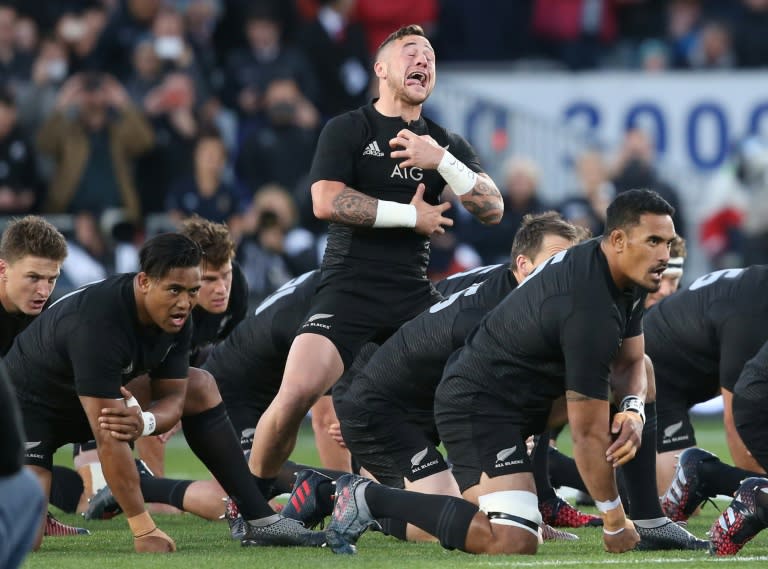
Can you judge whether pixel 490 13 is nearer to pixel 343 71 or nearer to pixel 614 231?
pixel 343 71

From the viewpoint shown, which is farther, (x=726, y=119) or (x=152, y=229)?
(x=726, y=119)

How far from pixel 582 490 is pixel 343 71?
8.41 meters

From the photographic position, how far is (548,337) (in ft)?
22.2

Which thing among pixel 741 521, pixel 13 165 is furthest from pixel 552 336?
pixel 13 165

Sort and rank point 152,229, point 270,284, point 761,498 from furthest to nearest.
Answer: point 152,229 < point 270,284 < point 761,498

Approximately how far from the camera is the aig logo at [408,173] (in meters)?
8.30

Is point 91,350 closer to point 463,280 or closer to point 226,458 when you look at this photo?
point 226,458

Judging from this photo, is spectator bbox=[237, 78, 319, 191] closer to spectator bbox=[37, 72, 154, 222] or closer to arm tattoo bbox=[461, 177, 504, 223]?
spectator bbox=[37, 72, 154, 222]

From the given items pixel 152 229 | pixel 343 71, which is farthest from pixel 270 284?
pixel 343 71

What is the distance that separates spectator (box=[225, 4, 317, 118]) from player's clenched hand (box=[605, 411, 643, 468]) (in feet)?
33.4

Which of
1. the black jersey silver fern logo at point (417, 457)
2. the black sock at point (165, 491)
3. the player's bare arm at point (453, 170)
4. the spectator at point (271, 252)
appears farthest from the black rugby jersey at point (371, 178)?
the spectator at point (271, 252)

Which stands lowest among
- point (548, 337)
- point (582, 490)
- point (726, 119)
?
point (582, 490)

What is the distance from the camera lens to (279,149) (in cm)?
1590

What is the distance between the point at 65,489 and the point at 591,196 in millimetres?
7652
